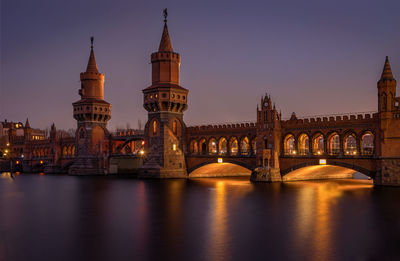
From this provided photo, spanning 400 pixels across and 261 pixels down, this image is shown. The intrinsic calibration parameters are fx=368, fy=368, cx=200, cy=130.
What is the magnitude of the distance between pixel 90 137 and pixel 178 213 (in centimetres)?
4430

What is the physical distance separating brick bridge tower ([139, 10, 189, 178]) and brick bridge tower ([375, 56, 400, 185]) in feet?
92.4

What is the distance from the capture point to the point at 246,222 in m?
22.6

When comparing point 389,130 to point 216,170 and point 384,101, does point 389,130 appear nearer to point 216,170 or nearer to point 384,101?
point 384,101

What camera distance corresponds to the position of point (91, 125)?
66.3m

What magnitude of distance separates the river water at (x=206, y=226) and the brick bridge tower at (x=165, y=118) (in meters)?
18.5

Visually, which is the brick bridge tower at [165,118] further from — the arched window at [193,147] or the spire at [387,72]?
the spire at [387,72]

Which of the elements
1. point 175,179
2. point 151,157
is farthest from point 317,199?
point 151,157

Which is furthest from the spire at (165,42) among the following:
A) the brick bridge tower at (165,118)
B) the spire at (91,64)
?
the spire at (91,64)

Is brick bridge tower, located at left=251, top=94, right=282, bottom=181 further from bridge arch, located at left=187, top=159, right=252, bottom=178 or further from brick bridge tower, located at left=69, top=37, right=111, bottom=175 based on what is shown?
brick bridge tower, located at left=69, top=37, right=111, bottom=175

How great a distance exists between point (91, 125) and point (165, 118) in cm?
1887

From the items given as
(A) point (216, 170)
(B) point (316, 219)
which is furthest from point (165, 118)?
(B) point (316, 219)

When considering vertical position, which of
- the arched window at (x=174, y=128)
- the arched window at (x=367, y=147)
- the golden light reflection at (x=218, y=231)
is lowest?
the golden light reflection at (x=218, y=231)

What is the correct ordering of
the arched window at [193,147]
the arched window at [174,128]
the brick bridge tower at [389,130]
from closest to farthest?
the brick bridge tower at [389,130] → the arched window at [174,128] → the arched window at [193,147]

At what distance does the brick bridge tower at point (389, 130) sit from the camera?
3575 centimetres
